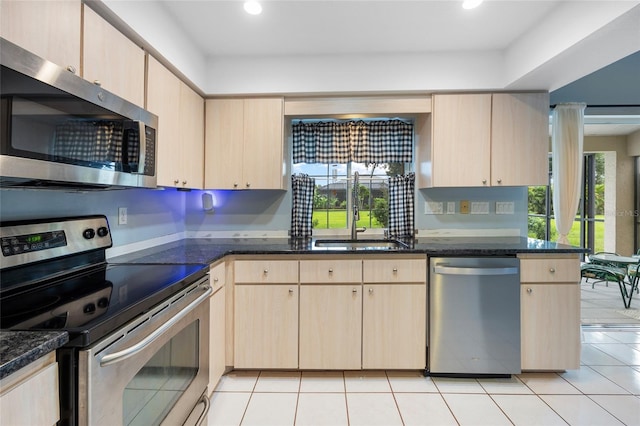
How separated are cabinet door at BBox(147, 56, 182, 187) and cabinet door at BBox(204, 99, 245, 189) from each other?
0.43m

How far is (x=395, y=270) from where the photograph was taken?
7.18 ft

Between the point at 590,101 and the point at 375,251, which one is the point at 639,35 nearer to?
the point at 590,101

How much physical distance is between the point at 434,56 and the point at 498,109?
66 cm

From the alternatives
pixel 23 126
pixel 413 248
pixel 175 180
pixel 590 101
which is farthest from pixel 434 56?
pixel 23 126

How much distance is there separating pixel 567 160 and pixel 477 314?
1.79m

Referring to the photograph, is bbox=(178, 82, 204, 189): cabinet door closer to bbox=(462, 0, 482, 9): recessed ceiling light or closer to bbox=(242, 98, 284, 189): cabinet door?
bbox=(242, 98, 284, 189): cabinet door

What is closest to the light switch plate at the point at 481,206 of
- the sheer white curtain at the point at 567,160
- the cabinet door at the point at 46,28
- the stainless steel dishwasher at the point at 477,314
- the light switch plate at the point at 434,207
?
the light switch plate at the point at 434,207

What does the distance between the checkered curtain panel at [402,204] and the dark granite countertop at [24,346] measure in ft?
8.18

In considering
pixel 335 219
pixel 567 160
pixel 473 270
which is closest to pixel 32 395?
pixel 473 270

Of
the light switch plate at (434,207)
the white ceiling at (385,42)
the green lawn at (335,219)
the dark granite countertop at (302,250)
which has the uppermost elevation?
the white ceiling at (385,42)

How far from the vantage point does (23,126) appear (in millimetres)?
934

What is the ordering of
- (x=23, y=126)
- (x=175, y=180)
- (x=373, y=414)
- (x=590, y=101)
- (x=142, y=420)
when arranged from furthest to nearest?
(x=590, y=101) → (x=175, y=180) → (x=373, y=414) → (x=142, y=420) → (x=23, y=126)

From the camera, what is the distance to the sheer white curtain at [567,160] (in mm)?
2807

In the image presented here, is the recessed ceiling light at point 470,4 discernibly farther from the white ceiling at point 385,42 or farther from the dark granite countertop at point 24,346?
the dark granite countertop at point 24,346
